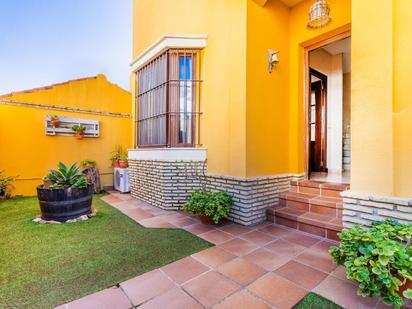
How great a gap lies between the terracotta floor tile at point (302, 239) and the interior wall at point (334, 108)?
3.06 meters

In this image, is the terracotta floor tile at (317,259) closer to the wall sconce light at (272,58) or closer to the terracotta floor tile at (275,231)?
the terracotta floor tile at (275,231)

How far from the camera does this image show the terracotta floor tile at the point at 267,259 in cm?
209

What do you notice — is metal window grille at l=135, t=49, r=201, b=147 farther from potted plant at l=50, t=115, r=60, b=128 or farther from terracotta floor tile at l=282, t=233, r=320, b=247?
potted plant at l=50, t=115, r=60, b=128

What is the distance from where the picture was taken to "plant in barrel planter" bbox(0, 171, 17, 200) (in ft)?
16.3

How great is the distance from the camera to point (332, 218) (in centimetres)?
282

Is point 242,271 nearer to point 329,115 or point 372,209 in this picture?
point 372,209

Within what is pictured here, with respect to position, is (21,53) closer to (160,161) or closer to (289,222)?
(160,161)

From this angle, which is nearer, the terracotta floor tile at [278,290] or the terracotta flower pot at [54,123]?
the terracotta floor tile at [278,290]

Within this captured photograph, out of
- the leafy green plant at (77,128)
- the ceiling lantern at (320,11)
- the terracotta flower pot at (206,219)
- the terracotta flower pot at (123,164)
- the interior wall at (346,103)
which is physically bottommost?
the terracotta flower pot at (206,219)

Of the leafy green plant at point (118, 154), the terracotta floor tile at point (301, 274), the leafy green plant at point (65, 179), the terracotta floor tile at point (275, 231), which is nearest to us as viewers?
the terracotta floor tile at point (301, 274)

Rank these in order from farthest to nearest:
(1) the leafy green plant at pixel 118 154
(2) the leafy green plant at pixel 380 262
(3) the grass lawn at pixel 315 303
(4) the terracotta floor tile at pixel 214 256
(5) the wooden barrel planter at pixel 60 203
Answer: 1. (1) the leafy green plant at pixel 118 154
2. (5) the wooden barrel planter at pixel 60 203
3. (4) the terracotta floor tile at pixel 214 256
4. (3) the grass lawn at pixel 315 303
5. (2) the leafy green plant at pixel 380 262

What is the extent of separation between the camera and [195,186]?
4.05 meters

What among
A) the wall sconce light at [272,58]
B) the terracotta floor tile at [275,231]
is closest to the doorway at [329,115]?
the wall sconce light at [272,58]

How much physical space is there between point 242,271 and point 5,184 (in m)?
6.09
